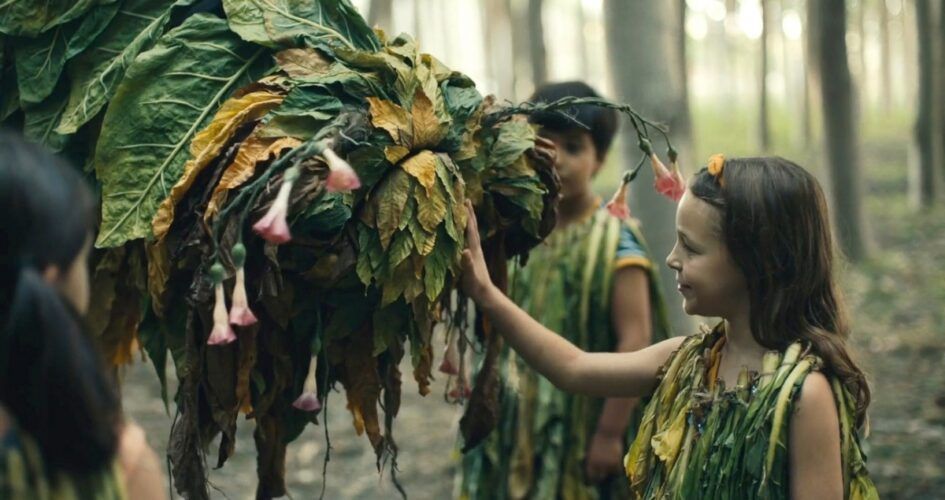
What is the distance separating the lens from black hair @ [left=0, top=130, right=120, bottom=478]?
1.65 meters

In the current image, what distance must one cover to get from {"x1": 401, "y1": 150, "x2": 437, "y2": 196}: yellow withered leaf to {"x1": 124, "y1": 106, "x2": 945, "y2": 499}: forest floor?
135 centimetres

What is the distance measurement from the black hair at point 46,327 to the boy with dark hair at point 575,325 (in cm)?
252

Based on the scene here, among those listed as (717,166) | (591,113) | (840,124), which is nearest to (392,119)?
(717,166)

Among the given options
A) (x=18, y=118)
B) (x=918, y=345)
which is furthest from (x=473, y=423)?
(x=918, y=345)

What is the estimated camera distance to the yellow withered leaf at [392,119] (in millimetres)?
2576

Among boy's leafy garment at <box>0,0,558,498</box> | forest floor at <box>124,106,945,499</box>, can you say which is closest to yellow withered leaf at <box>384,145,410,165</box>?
boy's leafy garment at <box>0,0,558,498</box>

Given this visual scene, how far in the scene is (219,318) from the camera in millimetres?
2186

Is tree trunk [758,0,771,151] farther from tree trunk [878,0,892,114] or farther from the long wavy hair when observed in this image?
the long wavy hair

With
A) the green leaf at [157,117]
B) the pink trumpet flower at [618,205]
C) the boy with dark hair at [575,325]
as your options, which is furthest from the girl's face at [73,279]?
the boy with dark hair at [575,325]

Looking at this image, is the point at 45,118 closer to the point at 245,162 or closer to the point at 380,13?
the point at 245,162

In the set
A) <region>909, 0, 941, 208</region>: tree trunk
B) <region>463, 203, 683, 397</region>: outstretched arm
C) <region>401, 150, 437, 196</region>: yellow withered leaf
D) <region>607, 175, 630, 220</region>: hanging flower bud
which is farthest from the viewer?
<region>909, 0, 941, 208</region>: tree trunk

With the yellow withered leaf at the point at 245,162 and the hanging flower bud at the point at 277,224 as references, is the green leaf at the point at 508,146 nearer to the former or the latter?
the yellow withered leaf at the point at 245,162

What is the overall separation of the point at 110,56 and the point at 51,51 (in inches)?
6.2

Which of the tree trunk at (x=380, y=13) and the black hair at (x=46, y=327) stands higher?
the tree trunk at (x=380, y=13)
